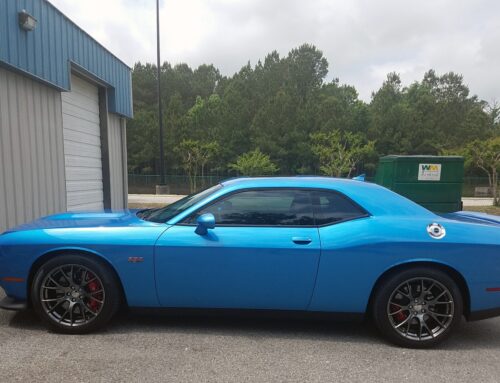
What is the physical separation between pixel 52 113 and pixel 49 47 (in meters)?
1.25

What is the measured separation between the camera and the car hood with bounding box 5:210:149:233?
3.71 m

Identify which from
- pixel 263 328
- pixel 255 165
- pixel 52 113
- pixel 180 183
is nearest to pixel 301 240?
pixel 263 328

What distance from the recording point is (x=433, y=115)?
45000 mm

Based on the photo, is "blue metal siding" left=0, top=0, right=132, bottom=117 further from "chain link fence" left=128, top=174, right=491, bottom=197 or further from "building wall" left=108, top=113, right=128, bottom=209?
"chain link fence" left=128, top=174, right=491, bottom=197

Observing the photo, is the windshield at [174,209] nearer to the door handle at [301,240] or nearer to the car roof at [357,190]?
the car roof at [357,190]

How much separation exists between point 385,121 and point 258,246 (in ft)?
137

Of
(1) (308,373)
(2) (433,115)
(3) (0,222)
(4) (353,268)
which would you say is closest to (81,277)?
(1) (308,373)

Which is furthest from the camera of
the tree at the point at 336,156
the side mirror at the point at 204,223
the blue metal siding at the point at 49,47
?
the tree at the point at 336,156

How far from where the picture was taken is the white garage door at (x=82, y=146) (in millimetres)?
9094

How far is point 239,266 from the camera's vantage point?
341 centimetres

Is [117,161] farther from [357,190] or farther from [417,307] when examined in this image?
[417,307]

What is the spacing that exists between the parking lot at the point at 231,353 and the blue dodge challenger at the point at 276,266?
224mm

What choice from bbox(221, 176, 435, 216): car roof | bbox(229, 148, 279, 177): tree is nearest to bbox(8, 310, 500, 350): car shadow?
bbox(221, 176, 435, 216): car roof

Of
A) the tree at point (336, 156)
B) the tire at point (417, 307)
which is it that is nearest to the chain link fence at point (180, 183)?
the tree at point (336, 156)
